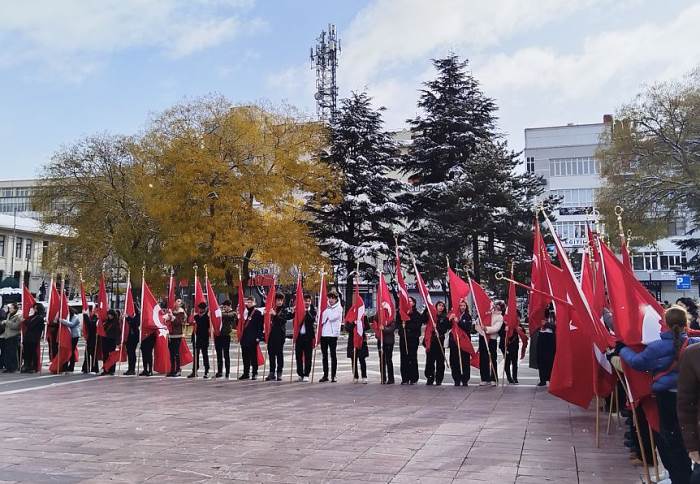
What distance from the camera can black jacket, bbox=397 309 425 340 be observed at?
1367cm

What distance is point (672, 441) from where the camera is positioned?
507 cm

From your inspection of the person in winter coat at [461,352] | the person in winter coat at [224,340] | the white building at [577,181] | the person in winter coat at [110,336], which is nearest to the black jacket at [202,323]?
the person in winter coat at [224,340]

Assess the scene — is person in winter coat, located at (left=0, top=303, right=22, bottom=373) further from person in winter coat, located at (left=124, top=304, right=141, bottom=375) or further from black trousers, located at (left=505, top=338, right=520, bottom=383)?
black trousers, located at (left=505, top=338, right=520, bottom=383)

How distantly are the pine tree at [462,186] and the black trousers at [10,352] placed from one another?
21.1 m

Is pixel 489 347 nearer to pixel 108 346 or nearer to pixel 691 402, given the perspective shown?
pixel 691 402

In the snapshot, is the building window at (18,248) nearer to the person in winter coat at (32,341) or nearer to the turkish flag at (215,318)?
the person in winter coat at (32,341)

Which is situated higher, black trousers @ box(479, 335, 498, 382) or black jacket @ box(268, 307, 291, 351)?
black jacket @ box(268, 307, 291, 351)

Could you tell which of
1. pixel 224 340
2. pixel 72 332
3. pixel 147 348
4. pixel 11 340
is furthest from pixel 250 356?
pixel 11 340

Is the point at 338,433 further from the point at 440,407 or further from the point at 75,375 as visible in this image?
the point at 75,375

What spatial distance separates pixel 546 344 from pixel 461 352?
1867mm

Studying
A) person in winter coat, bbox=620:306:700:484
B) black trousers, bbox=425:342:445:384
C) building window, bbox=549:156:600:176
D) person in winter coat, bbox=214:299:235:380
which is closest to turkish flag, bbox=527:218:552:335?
black trousers, bbox=425:342:445:384

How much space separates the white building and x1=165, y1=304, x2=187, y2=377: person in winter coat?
4703cm

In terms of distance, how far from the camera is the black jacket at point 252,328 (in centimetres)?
1453

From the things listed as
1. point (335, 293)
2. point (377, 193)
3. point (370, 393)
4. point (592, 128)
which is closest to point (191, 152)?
point (377, 193)
